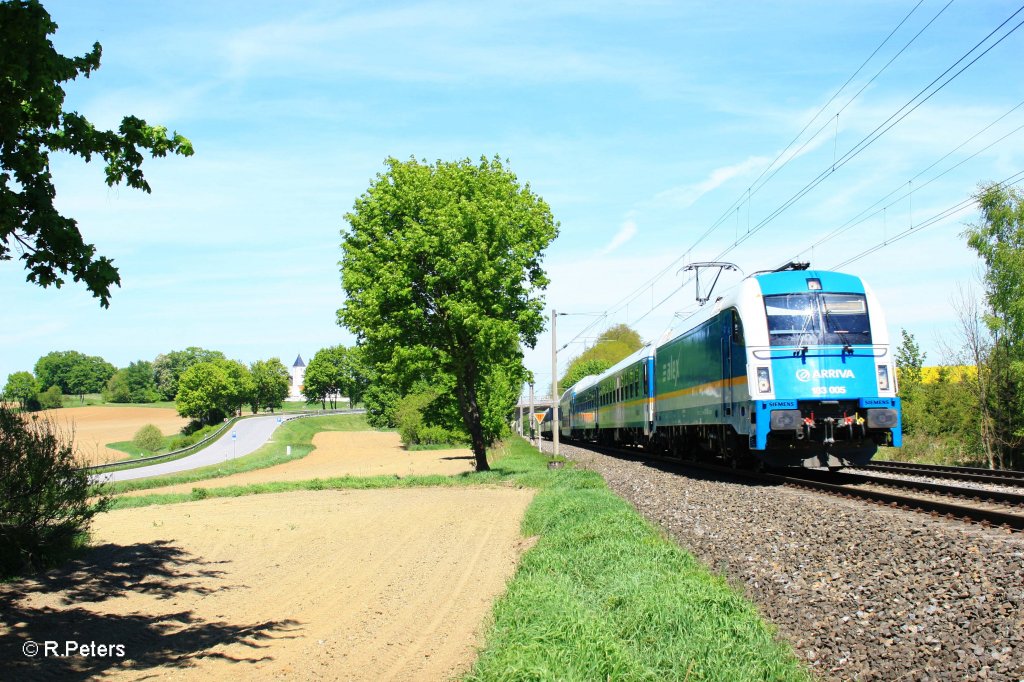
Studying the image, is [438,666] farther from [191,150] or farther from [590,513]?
[590,513]

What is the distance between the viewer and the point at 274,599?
1049 centimetres

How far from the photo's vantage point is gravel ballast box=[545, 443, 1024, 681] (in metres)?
6.14

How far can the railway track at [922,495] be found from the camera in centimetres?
1086

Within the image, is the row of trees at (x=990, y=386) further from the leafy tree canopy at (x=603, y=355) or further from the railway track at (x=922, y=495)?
the leafy tree canopy at (x=603, y=355)

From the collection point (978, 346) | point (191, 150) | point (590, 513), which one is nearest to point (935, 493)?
point (590, 513)

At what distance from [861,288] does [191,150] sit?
42.7ft

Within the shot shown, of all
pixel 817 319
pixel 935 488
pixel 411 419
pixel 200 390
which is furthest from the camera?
pixel 200 390

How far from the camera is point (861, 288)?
16.9 m

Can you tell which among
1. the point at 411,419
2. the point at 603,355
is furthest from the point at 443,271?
the point at 603,355

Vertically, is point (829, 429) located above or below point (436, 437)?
above

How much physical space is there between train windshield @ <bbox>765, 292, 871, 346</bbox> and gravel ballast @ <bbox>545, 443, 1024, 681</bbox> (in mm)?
4083

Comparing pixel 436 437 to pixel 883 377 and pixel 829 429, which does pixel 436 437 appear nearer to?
pixel 829 429

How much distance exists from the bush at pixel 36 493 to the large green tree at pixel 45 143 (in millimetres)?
4903

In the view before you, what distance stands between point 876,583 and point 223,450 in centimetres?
7345
